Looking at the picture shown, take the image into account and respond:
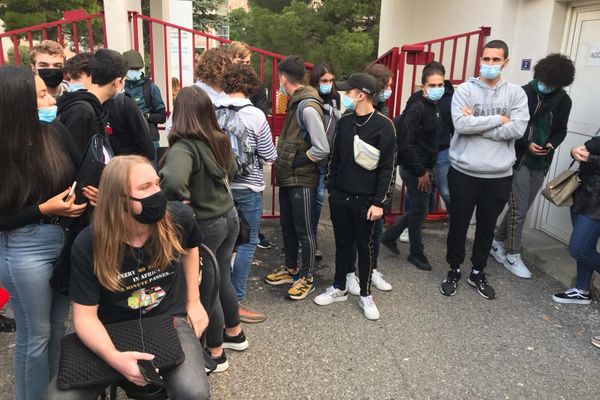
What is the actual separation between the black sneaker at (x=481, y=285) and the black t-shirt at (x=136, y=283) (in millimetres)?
2622

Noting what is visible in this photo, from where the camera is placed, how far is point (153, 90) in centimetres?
512

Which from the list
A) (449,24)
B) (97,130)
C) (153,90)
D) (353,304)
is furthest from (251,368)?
(449,24)

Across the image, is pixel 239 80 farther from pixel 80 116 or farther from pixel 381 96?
pixel 381 96

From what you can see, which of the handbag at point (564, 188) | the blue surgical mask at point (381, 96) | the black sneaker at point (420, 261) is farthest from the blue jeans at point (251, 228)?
the handbag at point (564, 188)

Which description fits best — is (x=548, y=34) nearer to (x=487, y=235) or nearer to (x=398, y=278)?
(x=487, y=235)

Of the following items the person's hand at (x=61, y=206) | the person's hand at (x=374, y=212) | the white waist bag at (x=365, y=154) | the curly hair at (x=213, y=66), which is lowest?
the person's hand at (x=374, y=212)

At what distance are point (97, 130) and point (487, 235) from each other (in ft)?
9.76

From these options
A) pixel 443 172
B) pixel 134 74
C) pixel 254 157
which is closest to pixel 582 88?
pixel 443 172

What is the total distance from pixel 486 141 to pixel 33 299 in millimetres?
3130

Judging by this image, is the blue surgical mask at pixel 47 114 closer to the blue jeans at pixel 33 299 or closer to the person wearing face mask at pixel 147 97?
the blue jeans at pixel 33 299

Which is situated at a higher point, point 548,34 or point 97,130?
point 548,34

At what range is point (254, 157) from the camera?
338 centimetres

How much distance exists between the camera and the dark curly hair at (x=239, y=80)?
3189 mm

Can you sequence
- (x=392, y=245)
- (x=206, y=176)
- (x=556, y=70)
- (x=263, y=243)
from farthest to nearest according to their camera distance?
(x=263, y=243), (x=392, y=245), (x=556, y=70), (x=206, y=176)
